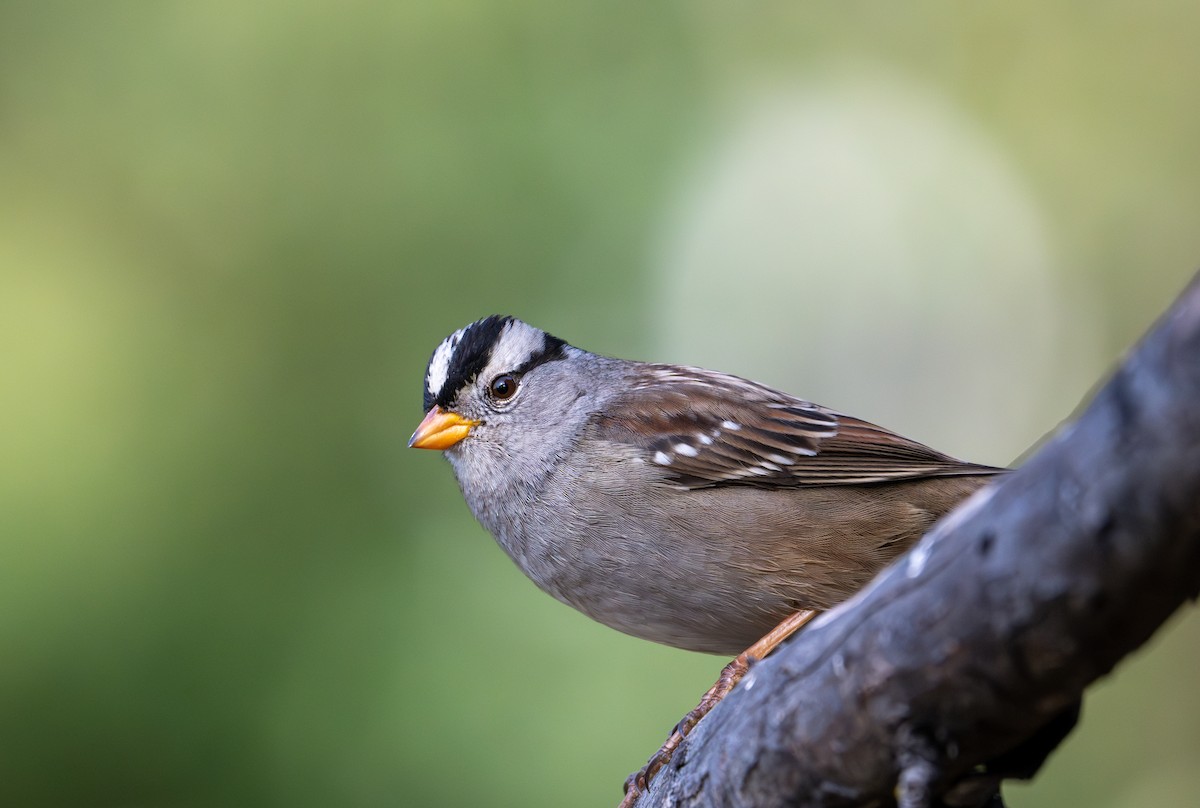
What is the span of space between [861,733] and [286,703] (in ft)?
12.0

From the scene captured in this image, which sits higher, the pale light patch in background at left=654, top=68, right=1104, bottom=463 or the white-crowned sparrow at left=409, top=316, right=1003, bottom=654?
the pale light patch in background at left=654, top=68, right=1104, bottom=463

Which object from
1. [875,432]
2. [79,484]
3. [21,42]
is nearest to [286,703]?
[79,484]

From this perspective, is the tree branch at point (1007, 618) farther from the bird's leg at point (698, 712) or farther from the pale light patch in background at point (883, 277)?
the pale light patch in background at point (883, 277)

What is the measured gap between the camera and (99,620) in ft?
15.0

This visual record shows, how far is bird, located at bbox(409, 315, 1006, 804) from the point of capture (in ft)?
10.5

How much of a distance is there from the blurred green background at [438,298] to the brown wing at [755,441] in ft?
6.19

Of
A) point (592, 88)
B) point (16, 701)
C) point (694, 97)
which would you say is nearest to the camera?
point (16, 701)

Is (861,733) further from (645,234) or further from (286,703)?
(645,234)

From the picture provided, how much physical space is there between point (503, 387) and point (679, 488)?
91cm

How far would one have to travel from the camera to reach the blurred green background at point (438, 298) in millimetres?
4703

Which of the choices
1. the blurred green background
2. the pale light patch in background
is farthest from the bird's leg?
the pale light patch in background

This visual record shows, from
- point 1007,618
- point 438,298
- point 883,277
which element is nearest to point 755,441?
point 1007,618

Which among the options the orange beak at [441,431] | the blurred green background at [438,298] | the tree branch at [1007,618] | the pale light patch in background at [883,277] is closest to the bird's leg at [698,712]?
the tree branch at [1007,618]

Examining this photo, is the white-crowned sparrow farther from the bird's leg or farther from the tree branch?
the tree branch
